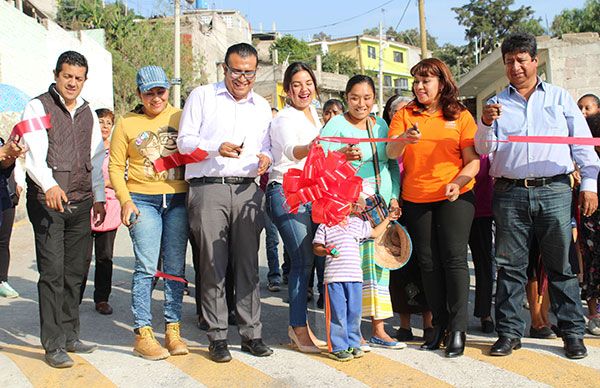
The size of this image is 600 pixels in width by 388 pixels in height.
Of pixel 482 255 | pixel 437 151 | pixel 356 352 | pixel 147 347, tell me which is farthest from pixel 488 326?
pixel 147 347

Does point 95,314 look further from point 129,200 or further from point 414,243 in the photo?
point 414,243

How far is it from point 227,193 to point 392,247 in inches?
53.4

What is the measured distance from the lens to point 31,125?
4.57 metres

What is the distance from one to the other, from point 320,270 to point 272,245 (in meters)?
2.03

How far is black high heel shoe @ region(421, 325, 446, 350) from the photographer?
488 cm

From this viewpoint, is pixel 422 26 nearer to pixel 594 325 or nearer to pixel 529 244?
pixel 594 325

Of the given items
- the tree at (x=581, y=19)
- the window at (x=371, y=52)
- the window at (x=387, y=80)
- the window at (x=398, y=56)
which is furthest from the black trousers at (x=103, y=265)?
the window at (x=398, y=56)

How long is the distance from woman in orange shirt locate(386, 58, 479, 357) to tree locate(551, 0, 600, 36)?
139 ft

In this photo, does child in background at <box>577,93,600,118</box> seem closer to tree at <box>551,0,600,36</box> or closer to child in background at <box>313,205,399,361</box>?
child in background at <box>313,205,399,361</box>

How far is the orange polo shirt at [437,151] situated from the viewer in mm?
4797

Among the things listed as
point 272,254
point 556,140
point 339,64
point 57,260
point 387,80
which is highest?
point 339,64

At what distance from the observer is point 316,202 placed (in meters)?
4.50

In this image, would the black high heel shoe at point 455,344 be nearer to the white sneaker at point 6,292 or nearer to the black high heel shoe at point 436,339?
the black high heel shoe at point 436,339

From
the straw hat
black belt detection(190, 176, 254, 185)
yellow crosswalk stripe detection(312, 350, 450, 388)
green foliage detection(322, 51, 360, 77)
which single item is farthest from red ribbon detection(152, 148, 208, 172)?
green foliage detection(322, 51, 360, 77)
